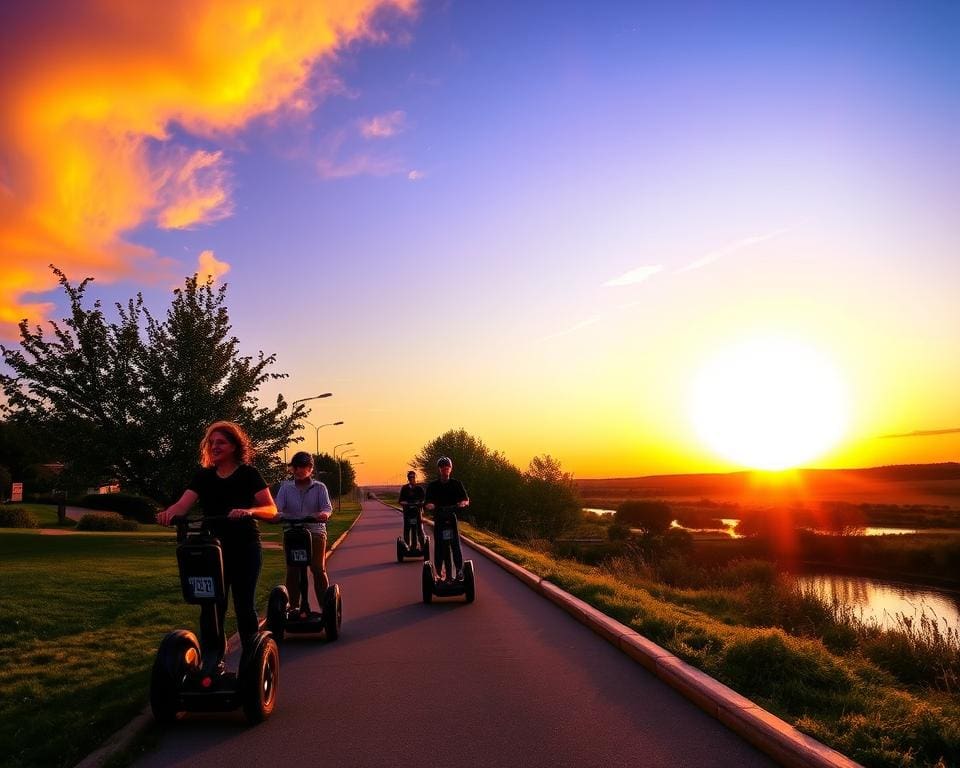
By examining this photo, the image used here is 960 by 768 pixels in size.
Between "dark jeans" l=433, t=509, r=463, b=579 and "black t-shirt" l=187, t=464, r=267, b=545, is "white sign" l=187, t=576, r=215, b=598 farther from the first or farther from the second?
"dark jeans" l=433, t=509, r=463, b=579

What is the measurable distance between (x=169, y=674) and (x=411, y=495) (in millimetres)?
12304

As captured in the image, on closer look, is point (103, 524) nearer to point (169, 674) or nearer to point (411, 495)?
point (411, 495)

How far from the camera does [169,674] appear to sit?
486cm

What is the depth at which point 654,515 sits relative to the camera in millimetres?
83750

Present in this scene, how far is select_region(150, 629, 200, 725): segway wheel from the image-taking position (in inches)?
191

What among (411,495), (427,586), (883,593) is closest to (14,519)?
(411,495)

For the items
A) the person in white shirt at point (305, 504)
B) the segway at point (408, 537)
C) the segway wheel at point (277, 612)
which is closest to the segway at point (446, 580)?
the person in white shirt at point (305, 504)

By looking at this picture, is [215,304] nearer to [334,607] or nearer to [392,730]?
[334,607]

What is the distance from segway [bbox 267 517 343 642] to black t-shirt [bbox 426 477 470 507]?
2.77m

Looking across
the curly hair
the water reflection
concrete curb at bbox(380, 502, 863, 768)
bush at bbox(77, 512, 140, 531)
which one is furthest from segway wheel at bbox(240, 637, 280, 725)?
the water reflection

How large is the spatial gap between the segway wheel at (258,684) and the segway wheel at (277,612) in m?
2.71

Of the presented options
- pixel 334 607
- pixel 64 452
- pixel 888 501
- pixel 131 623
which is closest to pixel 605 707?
pixel 334 607

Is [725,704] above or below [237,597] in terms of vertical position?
below

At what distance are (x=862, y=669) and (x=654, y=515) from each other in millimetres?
79553
